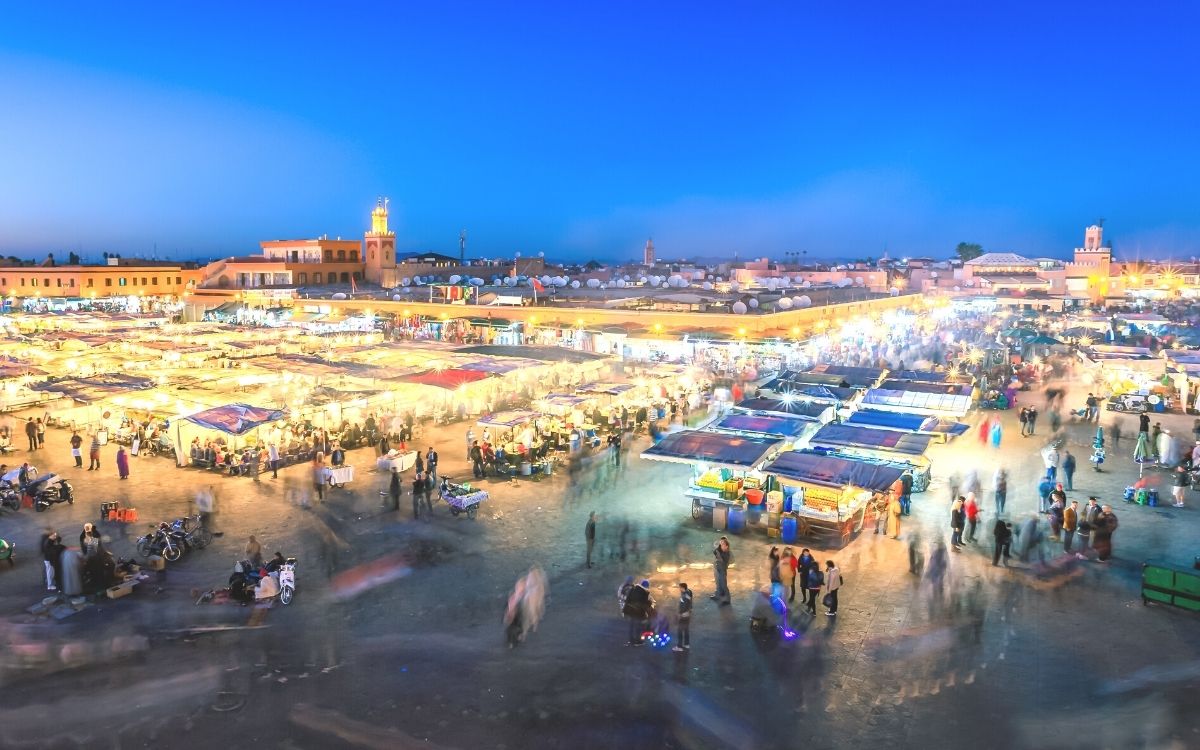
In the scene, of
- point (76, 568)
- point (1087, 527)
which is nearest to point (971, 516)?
point (1087, 527)

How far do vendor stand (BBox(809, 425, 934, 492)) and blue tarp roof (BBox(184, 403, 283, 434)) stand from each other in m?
10.1

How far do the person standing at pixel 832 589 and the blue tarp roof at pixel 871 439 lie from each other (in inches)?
196

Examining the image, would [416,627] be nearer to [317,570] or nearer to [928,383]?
[317,570]

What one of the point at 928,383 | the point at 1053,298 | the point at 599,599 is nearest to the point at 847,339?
the point at 928,383

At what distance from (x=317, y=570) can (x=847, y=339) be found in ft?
89.8

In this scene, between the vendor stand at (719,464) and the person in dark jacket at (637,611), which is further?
the vendor stand at (719,464)

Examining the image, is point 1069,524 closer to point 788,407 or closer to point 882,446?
point 882,446

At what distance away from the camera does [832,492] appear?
11.2 m

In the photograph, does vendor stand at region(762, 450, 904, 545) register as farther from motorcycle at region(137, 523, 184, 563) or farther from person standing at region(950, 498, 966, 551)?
motorcycle at region(137, 523, 184, 563)

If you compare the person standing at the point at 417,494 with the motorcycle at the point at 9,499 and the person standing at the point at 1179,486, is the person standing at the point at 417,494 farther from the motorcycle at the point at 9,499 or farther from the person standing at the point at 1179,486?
the person standing at the point at 1179,486

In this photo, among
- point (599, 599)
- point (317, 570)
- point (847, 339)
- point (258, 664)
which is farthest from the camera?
point (847, 339)

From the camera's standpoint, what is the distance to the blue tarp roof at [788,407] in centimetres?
1598

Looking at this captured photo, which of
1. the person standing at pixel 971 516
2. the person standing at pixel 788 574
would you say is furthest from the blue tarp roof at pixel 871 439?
the person standing at pixel 788 574

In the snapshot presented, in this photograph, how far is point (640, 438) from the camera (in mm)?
17812
